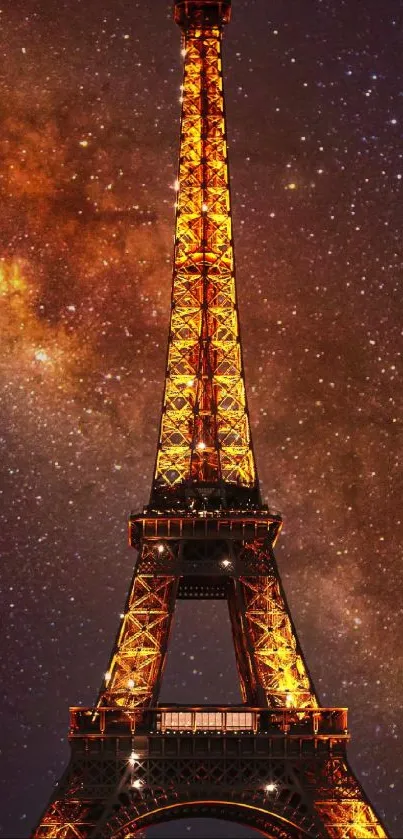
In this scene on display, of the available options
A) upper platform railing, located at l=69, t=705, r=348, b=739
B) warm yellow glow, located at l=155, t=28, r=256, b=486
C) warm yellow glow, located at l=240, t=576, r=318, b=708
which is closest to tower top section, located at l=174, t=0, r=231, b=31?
warm yellow glow, located at l=155, t=28, r=256, b=486

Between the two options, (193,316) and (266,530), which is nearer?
(266,530)

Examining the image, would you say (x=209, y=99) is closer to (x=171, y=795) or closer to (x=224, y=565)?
(x=224, y=565)

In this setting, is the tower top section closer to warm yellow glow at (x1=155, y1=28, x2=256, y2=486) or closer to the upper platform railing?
warm yellow glow at (x1=155, y1=28, x2=256, y2=486)

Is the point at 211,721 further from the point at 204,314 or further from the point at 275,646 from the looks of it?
the point at 204,314

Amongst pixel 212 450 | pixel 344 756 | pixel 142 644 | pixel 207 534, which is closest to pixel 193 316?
pixel 212 450

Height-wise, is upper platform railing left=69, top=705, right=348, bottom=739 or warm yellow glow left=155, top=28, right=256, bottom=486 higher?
warm yellow glow left=155, top=28, right=256, bottom=486


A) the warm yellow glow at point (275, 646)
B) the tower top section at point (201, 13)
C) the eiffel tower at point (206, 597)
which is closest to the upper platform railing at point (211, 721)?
the eiffel tower at point (206, 597)
